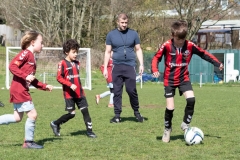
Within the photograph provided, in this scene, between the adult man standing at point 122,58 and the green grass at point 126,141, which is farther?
the adult man standing at point 122,58

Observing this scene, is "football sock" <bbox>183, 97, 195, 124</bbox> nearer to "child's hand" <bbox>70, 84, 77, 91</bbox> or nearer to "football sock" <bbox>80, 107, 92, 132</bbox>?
"football sock" <bbox>80, 107, 92, 132</bbox>

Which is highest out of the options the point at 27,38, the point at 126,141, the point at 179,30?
the point at 179,30

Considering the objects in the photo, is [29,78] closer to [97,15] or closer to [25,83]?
[25,83]

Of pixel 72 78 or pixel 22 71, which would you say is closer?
pixel 22 71

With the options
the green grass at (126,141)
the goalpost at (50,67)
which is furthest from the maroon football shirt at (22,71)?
the goalpost at (50,67)

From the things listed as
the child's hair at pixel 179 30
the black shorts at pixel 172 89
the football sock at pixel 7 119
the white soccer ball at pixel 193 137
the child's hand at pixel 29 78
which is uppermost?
the child's hair at pixel 179 30

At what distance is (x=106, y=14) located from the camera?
37406 millimetres

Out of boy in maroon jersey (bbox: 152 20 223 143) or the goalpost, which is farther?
the goalpost

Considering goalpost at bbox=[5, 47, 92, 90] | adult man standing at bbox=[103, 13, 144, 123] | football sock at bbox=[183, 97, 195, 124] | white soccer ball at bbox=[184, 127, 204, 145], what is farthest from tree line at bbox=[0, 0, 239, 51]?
white soccer ball at bbox=[184, 127, 204, 145]

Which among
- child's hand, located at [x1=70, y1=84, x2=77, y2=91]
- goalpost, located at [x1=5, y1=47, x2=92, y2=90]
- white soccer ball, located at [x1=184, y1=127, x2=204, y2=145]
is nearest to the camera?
white soccer ball, located at [x1=184, y1=127, x2=204, y2=145]

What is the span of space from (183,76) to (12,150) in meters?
2.65

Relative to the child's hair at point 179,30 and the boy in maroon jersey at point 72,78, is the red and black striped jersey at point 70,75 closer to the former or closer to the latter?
the boy in maroon jersey at point 72,78

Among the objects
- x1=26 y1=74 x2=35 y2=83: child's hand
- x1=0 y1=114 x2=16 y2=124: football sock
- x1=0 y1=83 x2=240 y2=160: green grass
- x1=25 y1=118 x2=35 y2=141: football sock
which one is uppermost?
x1=26 y1=74 x2=35 y2=83: child's hand

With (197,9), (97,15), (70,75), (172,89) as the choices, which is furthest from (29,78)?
(197,9)
